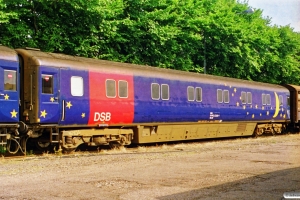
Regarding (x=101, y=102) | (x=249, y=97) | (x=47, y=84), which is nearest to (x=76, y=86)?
(x=47, y=84)

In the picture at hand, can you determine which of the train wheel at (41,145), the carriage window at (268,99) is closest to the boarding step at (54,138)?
the train wheel at (41,145)

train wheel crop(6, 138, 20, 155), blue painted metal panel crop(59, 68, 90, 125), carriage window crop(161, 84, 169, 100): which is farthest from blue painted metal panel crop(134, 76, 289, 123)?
train wheel crop(6, 138, 20, 155)

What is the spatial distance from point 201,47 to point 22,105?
832 inches

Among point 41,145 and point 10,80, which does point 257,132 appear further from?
point 10,80

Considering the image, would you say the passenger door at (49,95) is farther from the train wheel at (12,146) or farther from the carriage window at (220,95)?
the carriage window at (220,95)

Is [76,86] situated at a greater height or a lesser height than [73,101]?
greater

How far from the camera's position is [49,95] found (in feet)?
51.1

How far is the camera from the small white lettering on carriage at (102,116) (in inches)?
676

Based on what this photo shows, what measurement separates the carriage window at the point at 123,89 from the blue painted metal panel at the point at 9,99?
4.47 metres

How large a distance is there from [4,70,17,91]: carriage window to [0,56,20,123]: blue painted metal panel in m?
0.09

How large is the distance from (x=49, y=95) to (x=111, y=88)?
120 inches

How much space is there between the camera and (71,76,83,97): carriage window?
1638 centimetres

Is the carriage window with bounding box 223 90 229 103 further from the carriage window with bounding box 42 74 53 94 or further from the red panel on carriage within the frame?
the carriage window with bounding box 42 74 53 94

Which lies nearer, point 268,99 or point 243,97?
point 243,97
